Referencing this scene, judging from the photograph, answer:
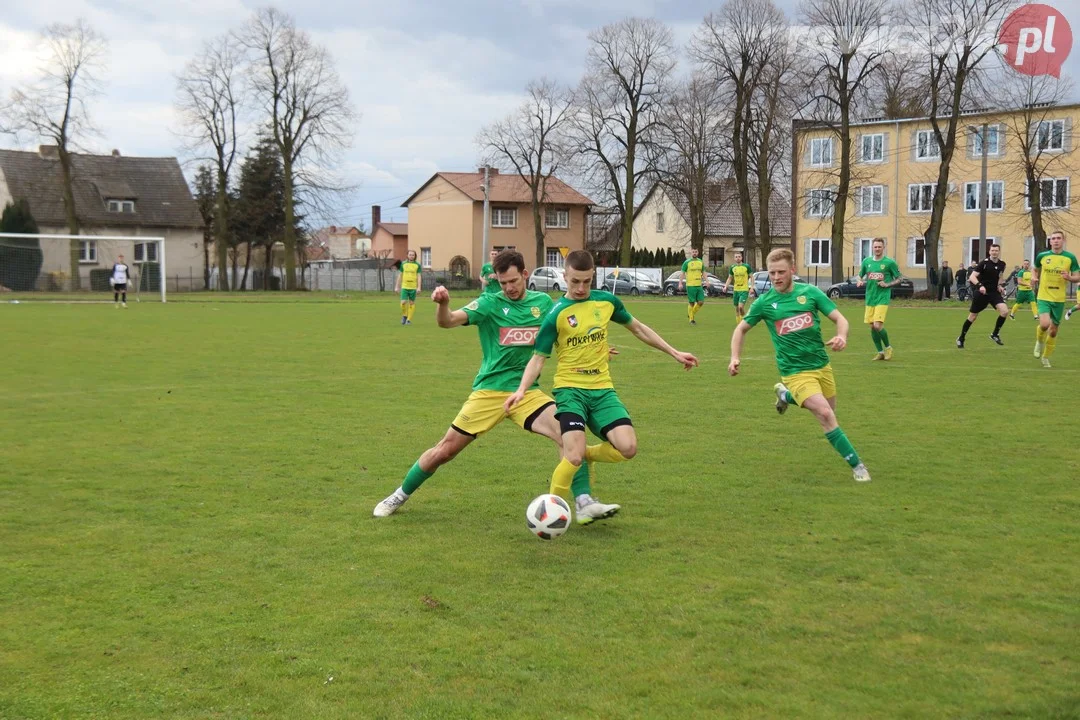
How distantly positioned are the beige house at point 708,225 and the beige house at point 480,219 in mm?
6304

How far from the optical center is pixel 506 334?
7.23m

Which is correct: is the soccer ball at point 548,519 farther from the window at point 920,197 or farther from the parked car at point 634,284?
the window at point 920,197

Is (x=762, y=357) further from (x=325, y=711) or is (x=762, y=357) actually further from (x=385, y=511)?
(x=325, y=711)

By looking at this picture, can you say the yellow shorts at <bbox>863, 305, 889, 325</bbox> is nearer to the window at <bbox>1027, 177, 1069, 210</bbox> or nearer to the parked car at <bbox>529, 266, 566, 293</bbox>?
the parked car at <bbox>529, 266, 566, 293</bbox>

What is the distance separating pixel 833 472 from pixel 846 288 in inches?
1752

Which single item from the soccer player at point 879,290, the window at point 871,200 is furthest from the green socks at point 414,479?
the window at point 871,200

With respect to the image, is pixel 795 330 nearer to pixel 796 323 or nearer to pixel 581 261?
pixel 796 323

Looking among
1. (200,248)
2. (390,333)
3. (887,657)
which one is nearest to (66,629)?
(887,657)

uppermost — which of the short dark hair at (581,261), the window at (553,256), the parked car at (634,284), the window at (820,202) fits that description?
the window at (820,202)

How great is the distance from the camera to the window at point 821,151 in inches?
2415

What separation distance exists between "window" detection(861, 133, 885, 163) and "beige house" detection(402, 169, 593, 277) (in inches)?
952

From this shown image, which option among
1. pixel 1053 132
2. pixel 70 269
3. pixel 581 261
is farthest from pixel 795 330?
pixel 1053 132

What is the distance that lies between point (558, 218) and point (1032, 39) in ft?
143

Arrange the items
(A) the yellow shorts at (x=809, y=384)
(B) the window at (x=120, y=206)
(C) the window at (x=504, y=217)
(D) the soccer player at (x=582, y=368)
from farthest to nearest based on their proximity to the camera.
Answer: (C) the window at (x=504, y=217), (B) the window at (x=120, y=206), (A) the yellow shorts at (x=809, y=384), (D) the soccer player at (x=582, y=368)
